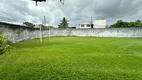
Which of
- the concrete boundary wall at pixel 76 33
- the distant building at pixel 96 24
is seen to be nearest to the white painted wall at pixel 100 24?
the distant building at pixel 96 24

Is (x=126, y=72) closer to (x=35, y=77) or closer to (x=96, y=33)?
(x=35, y=77)

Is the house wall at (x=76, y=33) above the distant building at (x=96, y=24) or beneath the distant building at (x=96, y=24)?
beneath

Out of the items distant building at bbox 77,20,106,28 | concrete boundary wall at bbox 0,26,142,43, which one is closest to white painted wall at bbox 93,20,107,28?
distant building at bbox 77,20,106,28

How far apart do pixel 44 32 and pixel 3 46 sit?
15537 mm

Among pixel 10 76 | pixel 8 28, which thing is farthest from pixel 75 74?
pixel 8 28

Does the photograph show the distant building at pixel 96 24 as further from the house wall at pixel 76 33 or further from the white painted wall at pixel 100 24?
the house wall at pixel 76 33

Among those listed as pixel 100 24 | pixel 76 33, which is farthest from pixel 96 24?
pixel 76 33

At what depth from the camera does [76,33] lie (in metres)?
21.2

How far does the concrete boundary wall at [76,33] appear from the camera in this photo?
10445 millimetres

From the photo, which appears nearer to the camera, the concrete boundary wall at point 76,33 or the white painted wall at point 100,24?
the concrete boundary wall at point 76,33

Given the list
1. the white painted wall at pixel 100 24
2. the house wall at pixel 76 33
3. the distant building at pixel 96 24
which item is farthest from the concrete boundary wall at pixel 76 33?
the white painted wall at pixel 100 24

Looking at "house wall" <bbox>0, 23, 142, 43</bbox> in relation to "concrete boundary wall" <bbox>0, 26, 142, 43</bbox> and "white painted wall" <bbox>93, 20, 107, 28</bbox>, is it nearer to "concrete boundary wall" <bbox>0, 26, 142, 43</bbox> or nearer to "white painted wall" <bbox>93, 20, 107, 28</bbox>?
"concrete boundary wall" <bbox>0, 26, 142, 43</bbox>

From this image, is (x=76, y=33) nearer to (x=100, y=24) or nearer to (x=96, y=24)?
(x=96, y=24)

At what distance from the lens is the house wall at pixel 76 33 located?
10.4 m
